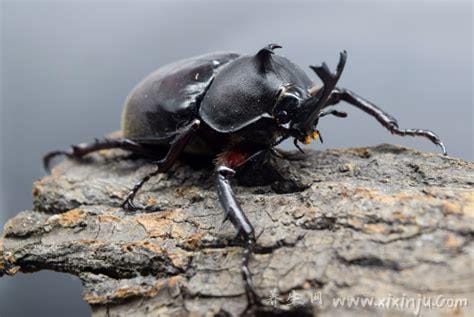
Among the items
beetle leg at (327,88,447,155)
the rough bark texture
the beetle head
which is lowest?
the rough bark texture

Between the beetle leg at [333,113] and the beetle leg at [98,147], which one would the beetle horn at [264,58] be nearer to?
the beetle leg at [333,113]

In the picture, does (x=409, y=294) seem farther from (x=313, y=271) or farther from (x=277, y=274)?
(x=277, y=274)

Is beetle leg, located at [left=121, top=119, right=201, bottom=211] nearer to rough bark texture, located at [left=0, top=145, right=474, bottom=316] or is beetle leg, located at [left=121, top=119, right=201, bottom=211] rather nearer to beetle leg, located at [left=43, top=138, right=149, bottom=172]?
rough bark texture, located at [left=0, top=145, right=474, bottom=316]

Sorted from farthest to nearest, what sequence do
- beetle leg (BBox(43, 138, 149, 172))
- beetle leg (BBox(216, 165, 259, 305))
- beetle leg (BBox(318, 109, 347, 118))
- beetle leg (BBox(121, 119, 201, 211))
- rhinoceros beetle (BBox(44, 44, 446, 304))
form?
1. beetle leg (BBox(43, 138, 149, 172))
2. beetle leg (BBox(121, 119, 201, 211))
3. beetle leg (BBox(318, 109, 347, 118))
4. rhinoceros beetle (BBox(44, 44, 446, 304))
5. beetle leg (BBox(216, 165, 259, 305))

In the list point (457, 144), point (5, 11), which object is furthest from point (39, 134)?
point (457, 144)

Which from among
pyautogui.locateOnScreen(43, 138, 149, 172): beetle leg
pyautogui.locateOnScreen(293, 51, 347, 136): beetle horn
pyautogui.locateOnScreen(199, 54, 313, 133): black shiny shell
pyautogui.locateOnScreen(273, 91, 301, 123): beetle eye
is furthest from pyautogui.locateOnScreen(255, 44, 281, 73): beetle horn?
pyautogui.locateOnScreen(43, 138, 149, 172): beetle leg

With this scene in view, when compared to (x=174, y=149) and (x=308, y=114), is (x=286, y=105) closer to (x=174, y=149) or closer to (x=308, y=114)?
(x=308, y=114)
